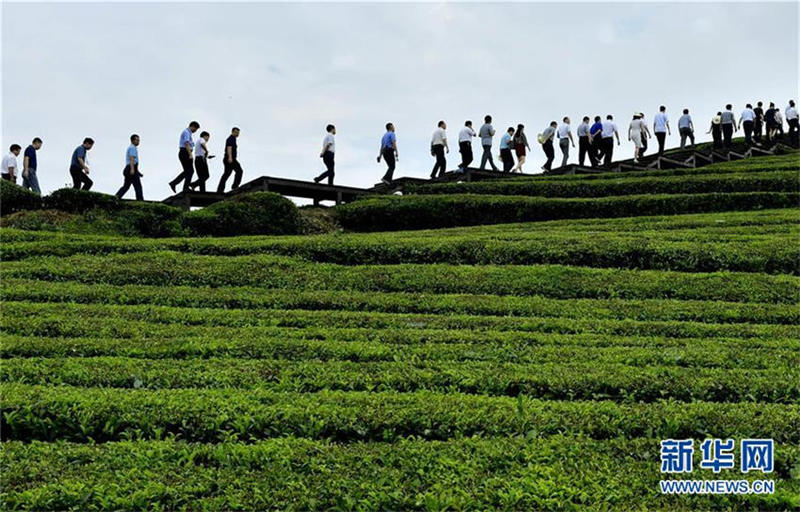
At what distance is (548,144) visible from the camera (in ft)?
107

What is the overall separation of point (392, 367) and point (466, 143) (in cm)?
2114

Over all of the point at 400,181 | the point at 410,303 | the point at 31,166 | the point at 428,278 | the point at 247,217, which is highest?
the point at 31,166

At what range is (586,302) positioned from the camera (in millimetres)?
13055

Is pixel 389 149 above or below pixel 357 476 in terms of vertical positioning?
above

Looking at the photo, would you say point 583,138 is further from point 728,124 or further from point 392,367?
point 392,367

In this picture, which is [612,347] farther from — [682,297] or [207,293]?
[207,293]

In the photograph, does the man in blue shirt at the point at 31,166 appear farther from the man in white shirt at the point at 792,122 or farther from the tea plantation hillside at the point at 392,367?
the man in white shirt at the point at 792,122

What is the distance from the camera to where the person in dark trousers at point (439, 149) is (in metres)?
28.8

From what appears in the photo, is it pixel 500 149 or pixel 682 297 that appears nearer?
pixel 682 297

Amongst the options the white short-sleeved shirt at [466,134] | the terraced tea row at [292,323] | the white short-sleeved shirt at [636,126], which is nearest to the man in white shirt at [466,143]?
the white short-sleeved shirt at [466,134]

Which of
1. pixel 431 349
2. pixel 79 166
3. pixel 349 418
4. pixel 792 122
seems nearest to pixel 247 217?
pixel 79 166

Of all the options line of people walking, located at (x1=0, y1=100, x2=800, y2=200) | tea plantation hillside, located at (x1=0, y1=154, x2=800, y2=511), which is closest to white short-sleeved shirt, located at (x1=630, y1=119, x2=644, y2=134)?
line of people walking, located at (x1=0, y1=100, x2=800, y2=200)

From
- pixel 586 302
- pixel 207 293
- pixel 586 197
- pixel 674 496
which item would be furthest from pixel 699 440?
pixel 586 197

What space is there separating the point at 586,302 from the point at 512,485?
23.0 ft
